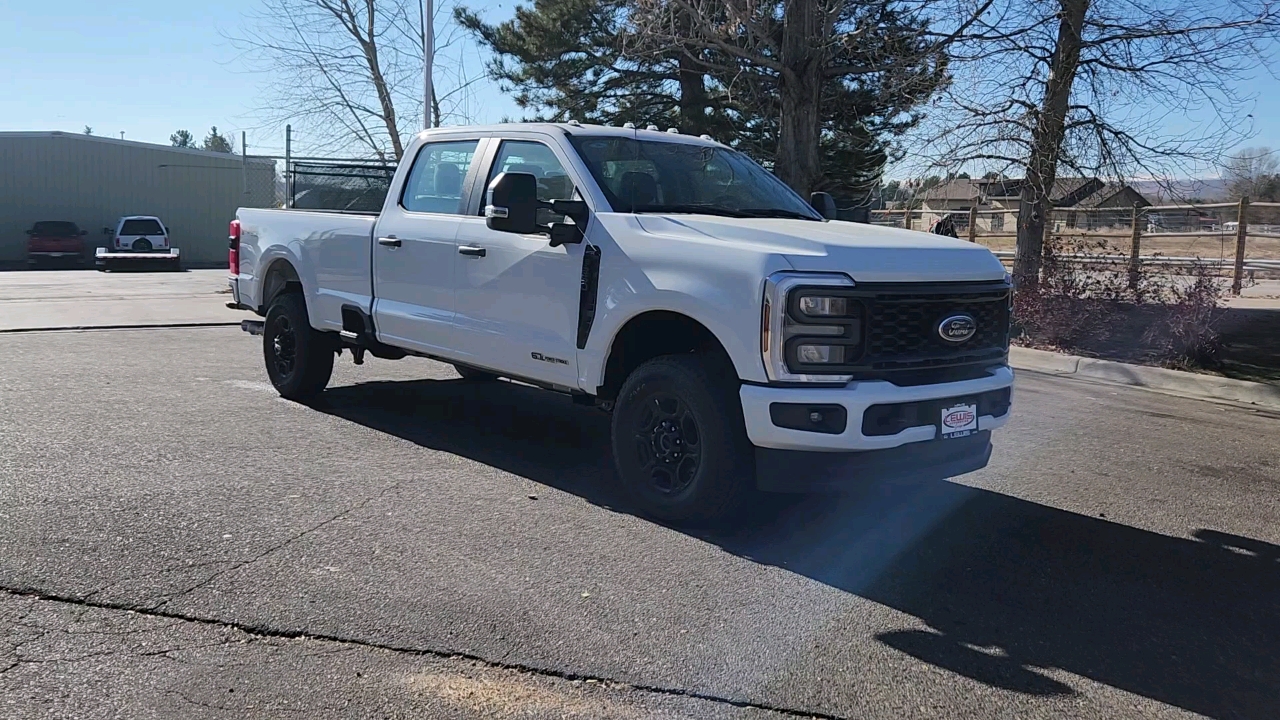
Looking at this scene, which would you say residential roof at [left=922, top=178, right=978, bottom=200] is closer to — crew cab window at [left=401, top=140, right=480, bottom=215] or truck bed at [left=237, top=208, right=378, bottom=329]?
crew cab window at [left=401, top=140, right=480, bottom=215]

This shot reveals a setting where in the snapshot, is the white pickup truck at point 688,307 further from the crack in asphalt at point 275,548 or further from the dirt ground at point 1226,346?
the dirt ground at point 1226,346

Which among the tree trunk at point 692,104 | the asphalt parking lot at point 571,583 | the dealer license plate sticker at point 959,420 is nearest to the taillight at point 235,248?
the asphalt parking lot at point 571,583

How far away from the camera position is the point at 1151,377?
10.5 meters

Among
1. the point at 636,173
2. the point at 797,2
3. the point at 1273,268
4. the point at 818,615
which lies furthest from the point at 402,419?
the point at 1273,268

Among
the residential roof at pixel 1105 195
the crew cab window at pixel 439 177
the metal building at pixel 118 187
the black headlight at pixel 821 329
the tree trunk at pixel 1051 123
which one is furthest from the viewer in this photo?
the metal building at pixel 118 187

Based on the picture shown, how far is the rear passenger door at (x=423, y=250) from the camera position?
22.0 ft

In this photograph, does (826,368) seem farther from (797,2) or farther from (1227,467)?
(797,2)

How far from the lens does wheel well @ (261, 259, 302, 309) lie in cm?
820

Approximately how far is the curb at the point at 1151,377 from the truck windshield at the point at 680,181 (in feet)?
17.7

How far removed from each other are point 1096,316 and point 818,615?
9.19m

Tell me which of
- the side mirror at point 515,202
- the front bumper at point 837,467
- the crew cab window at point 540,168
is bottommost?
the front bumper at point 837,467

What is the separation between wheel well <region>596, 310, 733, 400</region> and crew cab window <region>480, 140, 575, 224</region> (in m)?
0.91

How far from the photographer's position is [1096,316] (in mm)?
12227

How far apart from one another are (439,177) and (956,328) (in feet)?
11.6
